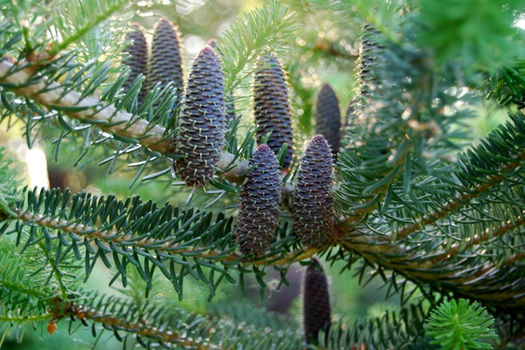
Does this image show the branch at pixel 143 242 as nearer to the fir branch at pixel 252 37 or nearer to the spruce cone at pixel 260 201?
the spruce cone at pixel 260 201

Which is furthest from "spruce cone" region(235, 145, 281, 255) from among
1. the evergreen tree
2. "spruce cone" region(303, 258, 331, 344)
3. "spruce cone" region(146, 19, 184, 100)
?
"spruce cone" region(303, 258, 331, 344)

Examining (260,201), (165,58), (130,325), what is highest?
(165,58)

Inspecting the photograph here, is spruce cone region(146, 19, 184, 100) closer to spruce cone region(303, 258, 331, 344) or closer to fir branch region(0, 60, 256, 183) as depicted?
fir branch region(0, 60, 256, 183)

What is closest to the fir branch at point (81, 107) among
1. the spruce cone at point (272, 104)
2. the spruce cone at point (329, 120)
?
the spruce cone at point (272, 104)

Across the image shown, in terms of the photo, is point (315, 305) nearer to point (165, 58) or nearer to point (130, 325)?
point (130, 325)

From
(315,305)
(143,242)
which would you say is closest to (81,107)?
(143,242)

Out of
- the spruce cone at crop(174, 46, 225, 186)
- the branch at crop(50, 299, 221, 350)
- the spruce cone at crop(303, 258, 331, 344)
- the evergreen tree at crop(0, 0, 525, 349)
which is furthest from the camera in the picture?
the spruce cone at crop(303, 258, 331, 344)

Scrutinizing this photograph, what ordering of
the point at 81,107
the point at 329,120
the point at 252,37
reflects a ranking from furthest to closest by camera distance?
the point at 329,120 → the point at 252,37 → the point at 81,107
